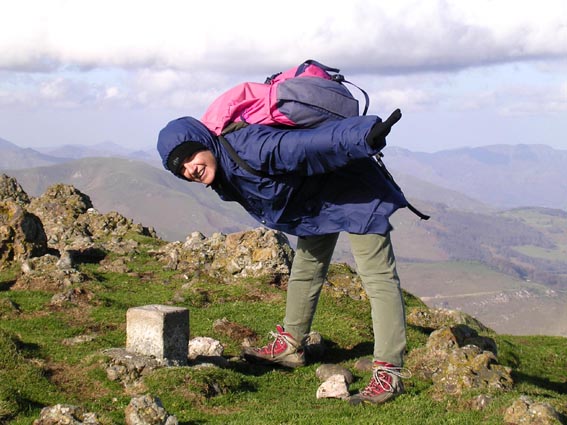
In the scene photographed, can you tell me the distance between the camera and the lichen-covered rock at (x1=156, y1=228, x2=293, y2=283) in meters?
23.7

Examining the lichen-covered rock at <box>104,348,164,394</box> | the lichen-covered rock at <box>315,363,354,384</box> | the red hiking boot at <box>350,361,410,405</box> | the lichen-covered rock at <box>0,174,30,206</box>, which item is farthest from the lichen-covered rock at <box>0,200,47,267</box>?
the red hiking boot at <box>350,361,410,405</box>

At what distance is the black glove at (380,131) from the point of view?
8.08 metres

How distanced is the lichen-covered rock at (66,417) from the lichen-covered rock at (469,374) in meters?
5.28

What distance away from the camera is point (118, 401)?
11.1 meters

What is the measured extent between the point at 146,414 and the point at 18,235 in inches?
725

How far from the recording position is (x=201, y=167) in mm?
9555

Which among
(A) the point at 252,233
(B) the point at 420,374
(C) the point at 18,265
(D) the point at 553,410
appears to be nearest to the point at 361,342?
(B) the point at 420,374

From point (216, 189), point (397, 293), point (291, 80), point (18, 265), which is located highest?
point (291, 80)

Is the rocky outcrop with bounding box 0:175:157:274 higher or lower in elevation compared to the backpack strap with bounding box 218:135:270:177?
lower

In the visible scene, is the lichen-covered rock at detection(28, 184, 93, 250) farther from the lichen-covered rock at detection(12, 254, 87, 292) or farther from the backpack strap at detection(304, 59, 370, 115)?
the backpack strap at detection(304, 59, 370, 115)

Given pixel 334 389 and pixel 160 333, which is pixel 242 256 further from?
pixel 334 389

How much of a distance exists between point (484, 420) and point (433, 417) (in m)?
0.69

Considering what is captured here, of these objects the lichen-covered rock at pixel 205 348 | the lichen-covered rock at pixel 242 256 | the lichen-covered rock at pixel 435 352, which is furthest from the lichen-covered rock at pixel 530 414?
the lichen-covered rock at pixel 242 256

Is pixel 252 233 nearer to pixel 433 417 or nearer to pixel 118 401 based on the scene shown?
pixel 118 401
